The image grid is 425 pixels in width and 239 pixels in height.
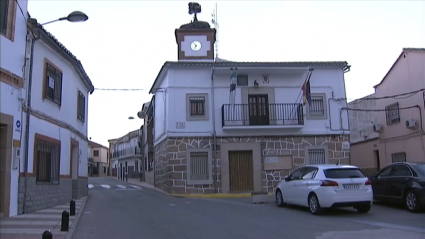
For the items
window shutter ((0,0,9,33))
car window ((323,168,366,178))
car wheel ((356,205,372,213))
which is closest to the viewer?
window shutter ((0,0,9,33))

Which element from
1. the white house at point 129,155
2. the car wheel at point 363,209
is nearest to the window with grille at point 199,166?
the car wheel at point 363,209

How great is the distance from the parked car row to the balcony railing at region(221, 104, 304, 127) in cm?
716

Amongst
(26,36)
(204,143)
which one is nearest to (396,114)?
(204,143)

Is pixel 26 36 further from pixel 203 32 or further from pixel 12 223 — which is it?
pixel 203 32

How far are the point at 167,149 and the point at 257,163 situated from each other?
452cm

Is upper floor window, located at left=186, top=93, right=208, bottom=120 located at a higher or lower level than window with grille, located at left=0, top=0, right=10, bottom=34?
lower

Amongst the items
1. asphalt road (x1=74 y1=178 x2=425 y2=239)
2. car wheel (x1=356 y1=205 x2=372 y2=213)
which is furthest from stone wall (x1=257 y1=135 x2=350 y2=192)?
car wheel (x1=356 y1=205 x2=372 y2=213)

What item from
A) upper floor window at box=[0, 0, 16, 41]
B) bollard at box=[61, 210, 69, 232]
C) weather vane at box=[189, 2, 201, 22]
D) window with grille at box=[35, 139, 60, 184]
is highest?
weather vane at box=[189, 2, 201, 22]

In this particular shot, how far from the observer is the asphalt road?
827 cm

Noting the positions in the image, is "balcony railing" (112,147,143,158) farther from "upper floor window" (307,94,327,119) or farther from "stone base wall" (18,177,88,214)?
"stone base wall" (18,177,88,214)

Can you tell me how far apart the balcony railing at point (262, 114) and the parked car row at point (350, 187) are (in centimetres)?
716

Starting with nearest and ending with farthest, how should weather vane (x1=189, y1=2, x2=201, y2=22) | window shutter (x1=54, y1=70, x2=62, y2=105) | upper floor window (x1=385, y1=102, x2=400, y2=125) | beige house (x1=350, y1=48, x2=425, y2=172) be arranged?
window shutter (x1=54, y1=70, x2=62, y2=105) → beige house (x1=350, y1=48, x2=425, y2=172) → upper floor window (x1=385, y1=102, x2=400, y2=125) → weather vane (x1=189, y1=2, x2=201, y2=22)

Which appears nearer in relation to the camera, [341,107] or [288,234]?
[288,234]

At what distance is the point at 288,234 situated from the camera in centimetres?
831
